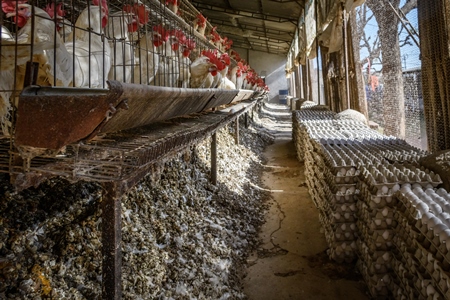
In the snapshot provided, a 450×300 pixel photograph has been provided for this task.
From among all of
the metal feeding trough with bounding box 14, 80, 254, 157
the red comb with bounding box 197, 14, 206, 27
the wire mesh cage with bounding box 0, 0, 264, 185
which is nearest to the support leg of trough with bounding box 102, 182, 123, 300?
the wire mesh cage with bounding box 0, 0, 264, 185

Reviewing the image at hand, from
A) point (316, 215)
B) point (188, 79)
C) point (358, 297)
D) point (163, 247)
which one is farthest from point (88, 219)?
point (316, 215)

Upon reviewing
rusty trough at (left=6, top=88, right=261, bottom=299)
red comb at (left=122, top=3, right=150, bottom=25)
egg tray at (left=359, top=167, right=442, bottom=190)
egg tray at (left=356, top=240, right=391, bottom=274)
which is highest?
red comb at (left=122, top=3, right=150, bottom=25)

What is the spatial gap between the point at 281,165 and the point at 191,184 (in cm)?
479

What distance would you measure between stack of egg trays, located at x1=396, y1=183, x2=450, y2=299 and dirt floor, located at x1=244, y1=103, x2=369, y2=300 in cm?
94

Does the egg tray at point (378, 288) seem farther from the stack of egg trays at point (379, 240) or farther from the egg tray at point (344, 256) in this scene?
the egg tray at point (344, 256)

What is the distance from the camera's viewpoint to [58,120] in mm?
1511

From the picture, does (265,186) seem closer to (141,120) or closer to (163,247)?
A: (163,247)

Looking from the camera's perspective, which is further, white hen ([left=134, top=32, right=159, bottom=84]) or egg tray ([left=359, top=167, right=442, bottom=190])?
white hen ([left=134, top=32, right=159, bottom=84])

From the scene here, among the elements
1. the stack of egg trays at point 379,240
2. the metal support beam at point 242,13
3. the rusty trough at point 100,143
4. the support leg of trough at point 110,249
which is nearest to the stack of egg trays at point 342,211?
the stack of egg trays at point 379,240

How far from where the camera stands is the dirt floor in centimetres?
364

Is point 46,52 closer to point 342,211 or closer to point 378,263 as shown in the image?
point 378,263

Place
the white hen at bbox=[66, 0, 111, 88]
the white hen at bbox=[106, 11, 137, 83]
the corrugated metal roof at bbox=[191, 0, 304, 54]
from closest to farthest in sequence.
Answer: the white hen at bbox=[66, 0, 111, 88] < the white hen at bbox=[106, 11, 137, 83] < the corrugated metal roof at bbox=[191, 0, 304, 54]

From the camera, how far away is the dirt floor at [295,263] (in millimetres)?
3645

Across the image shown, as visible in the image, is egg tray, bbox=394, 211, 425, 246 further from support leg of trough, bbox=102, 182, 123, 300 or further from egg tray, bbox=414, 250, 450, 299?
support leg of trough, bbox=102, 182, 123, 300
